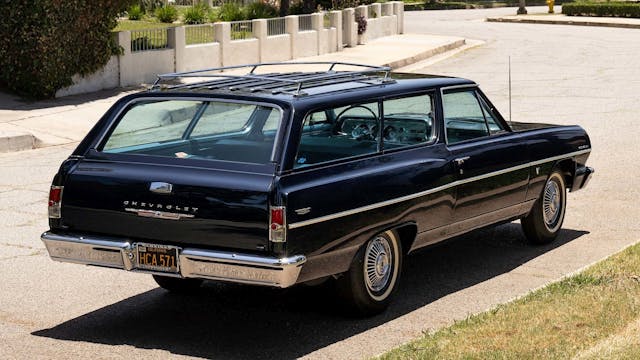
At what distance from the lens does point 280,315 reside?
829 centimetres

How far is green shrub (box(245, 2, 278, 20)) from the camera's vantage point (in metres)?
36.6

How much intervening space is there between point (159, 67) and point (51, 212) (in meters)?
17.0

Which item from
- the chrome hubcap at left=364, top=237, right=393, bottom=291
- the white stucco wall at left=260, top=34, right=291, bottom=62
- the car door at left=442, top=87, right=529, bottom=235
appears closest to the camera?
the chrome hubcap at left=364, top=237, right=393, bottom=291

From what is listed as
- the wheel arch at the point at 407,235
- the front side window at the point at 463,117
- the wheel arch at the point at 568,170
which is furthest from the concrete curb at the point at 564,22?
the wheel arch at the point at 407,235

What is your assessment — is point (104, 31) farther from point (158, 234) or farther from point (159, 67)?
point (158, 234)

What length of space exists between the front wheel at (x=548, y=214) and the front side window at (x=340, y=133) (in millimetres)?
2141

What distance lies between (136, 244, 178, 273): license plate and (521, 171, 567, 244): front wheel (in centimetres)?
373

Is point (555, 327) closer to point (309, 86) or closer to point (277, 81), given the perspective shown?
point (309, 86)

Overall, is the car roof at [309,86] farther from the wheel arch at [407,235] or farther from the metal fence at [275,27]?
the metal fence at [275,27]

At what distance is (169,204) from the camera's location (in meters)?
7.55

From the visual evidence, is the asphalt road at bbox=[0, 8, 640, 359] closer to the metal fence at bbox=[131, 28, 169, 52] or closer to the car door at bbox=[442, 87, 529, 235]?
the car door at bbox=[442, 87, 529, 235]

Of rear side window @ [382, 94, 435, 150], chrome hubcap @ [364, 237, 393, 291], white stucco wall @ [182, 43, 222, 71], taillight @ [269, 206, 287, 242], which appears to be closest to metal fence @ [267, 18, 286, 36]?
white stucco wall @ [182, 43, 222, 71]

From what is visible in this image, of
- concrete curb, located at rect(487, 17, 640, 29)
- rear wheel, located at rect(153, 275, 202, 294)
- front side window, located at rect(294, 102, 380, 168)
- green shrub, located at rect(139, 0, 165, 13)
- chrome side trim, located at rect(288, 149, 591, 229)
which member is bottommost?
rear wheel, located at rect(153, 275, 202, 294)

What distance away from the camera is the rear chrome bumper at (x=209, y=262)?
285 inches
